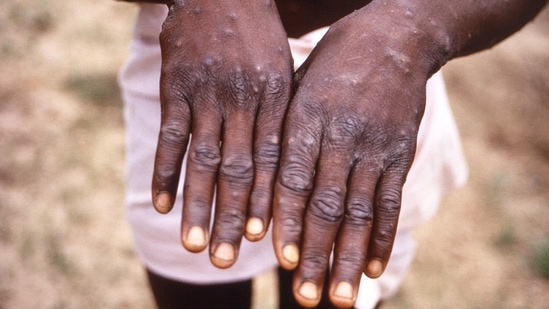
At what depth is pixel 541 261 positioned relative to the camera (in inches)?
91.1

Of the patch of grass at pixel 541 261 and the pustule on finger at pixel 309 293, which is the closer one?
the pustule on finger at pixel 309 293

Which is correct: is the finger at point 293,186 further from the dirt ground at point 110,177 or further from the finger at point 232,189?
the dirt ground at point 110,177

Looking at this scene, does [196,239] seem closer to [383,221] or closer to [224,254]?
[224,254]

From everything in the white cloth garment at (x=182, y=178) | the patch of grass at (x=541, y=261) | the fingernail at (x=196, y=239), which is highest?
the fingernail at (x=196, y=239)

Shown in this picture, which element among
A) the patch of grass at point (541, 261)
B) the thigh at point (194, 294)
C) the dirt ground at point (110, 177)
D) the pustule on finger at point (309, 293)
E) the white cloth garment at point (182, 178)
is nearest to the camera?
the pustule on finger at point (309, 293)

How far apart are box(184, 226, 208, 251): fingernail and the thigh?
2.04 feet

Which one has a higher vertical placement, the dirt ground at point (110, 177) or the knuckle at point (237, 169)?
the knuckle at point (237, 169)

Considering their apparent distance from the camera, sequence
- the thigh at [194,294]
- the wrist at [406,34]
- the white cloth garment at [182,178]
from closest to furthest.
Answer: the wrist at [406,34] < the white cloth garment at [182,178] < the thigh at [194,294]

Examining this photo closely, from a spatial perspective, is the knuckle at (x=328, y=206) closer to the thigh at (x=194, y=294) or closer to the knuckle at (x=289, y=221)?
the knuckle at (x=289, y=221)

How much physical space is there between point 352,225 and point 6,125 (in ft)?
7.12

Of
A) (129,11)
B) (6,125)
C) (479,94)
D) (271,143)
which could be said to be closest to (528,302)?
(479,94)

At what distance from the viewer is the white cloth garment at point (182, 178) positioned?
3.78ft

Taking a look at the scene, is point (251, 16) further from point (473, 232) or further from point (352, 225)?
point (473, 232)

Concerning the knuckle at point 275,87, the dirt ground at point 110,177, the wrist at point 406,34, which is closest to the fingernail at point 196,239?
the knuckle at point 275,87
